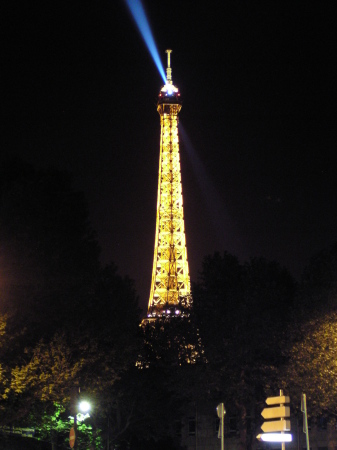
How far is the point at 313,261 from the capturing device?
41.2 m

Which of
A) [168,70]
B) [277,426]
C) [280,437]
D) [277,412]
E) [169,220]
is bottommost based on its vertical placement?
[280,437]

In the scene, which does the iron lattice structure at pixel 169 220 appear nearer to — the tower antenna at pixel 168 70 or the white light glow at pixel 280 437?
the tower antenna at pixel 168 70

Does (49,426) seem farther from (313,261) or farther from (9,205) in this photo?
(313,261)

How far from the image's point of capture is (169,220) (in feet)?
269

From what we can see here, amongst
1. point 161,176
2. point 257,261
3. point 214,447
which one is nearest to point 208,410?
point 214,447

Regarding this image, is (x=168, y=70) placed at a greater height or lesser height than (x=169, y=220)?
greater

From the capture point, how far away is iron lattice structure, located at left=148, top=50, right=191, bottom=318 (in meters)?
77.9

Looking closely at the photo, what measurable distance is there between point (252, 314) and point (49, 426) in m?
14.5

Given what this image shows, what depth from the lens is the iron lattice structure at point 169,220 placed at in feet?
255

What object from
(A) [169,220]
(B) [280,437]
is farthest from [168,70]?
(B) [280,437]

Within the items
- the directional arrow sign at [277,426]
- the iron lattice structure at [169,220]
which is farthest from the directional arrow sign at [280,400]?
the iron lattice structure at [169,220]

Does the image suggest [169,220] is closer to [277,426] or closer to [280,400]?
[280,400]

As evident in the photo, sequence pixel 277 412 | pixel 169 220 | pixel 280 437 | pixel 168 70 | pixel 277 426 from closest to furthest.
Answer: pixel 280 437 → pixel 277 426 → pixel 277 412 → pixel 169 220 → pixel 168 70

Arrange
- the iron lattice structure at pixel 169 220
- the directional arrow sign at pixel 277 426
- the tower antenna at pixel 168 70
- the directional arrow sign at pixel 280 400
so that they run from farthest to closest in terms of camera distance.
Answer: the tower antenna at pixel 168 70 → the iron lattice structure at pixel 169 220 → the directional arrow sign at pixel 280 400 → the directional arrow sign at pixel 277 426
